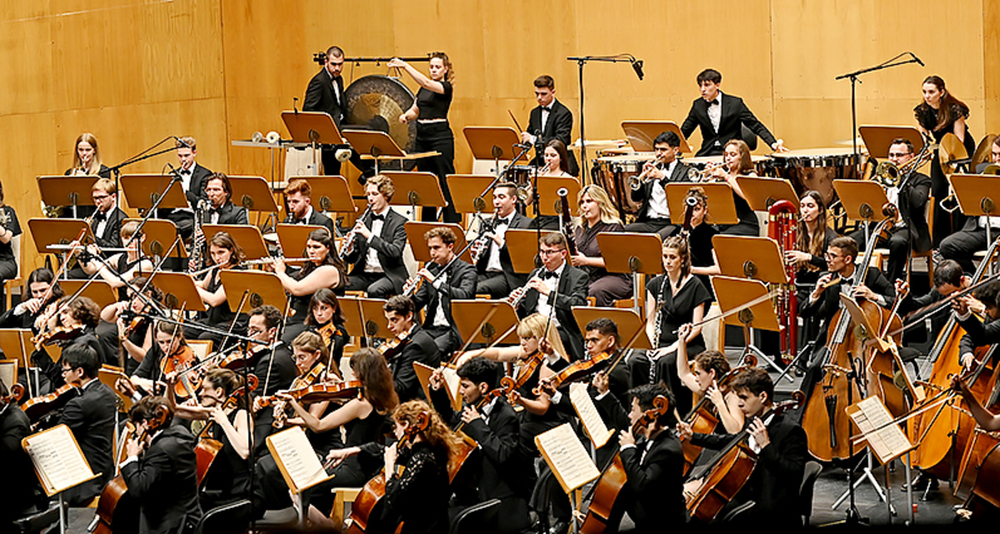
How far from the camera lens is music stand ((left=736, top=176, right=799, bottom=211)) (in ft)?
22.8

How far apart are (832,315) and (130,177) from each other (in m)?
4.62

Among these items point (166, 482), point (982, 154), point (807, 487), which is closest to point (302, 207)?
point (166, 482)

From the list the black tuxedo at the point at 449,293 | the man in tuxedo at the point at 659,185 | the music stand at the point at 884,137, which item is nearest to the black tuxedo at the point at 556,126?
the man in tuxedo at the point at 659,185

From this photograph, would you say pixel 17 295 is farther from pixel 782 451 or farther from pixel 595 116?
pixel 782 451

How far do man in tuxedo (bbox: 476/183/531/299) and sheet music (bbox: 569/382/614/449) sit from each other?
218cm

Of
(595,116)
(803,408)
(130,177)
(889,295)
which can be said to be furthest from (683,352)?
(595,116)

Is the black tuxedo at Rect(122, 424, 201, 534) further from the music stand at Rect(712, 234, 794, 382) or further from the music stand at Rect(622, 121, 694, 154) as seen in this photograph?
the music stand at Rect(622, 121, 694, 154)

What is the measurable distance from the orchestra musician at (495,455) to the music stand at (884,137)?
371 centimetres

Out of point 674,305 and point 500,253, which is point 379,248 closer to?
point 500,253

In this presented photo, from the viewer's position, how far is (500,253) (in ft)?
23.2

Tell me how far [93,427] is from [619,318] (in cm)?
243

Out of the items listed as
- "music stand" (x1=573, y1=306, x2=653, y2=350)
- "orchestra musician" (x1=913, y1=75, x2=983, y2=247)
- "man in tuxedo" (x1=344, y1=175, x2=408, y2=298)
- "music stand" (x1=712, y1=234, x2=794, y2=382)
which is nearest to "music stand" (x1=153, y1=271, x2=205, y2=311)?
"man in tuxedo" (x1=344, y1=175, x2=408, y2=298)

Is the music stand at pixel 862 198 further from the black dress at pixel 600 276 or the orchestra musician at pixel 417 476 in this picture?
the orchestra musician at pixel 417 476

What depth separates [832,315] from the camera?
600 centimetres
